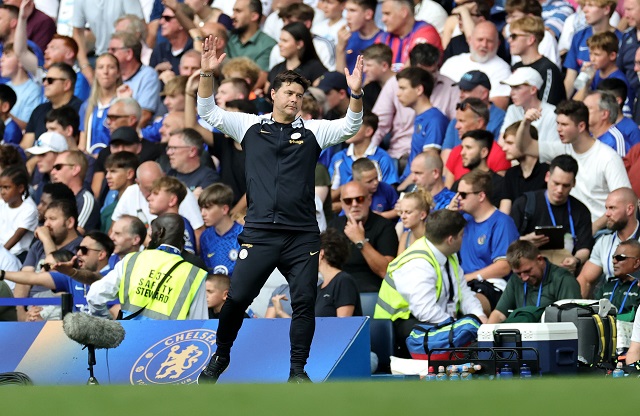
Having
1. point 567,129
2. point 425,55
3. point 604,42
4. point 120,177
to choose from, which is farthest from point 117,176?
point 604,42

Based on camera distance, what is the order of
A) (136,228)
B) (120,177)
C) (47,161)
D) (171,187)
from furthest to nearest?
(47,161), (120,177), (171,187), (136,228)

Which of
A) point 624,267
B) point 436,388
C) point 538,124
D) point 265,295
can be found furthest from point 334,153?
point 436,388

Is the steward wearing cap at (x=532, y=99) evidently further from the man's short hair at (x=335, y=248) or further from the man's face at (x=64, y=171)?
the man's face at (x=64, y=171)

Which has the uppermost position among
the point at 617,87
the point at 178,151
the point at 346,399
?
the point at 346,399

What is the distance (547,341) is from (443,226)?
200cm

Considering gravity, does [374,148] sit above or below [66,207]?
above

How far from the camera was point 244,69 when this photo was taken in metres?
15.5

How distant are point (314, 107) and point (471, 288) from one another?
2.85m

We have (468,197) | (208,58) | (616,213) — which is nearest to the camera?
(208,58)

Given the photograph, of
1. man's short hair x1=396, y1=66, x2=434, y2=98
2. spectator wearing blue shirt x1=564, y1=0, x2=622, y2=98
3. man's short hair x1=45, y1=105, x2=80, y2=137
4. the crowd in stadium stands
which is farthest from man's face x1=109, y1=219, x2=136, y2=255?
spectator wearing blue shirt x1=564, y1=0, x2=622, y2=98

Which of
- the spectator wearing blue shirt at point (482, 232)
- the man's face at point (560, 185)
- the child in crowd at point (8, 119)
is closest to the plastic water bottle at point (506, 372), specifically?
the spectator wearing blue shirt at point (482, 232)

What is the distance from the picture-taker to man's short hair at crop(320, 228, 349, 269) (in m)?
11.5

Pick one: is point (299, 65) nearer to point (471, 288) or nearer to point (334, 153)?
point (334, 153)

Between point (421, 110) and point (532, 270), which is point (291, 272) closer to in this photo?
point (532, 270)
